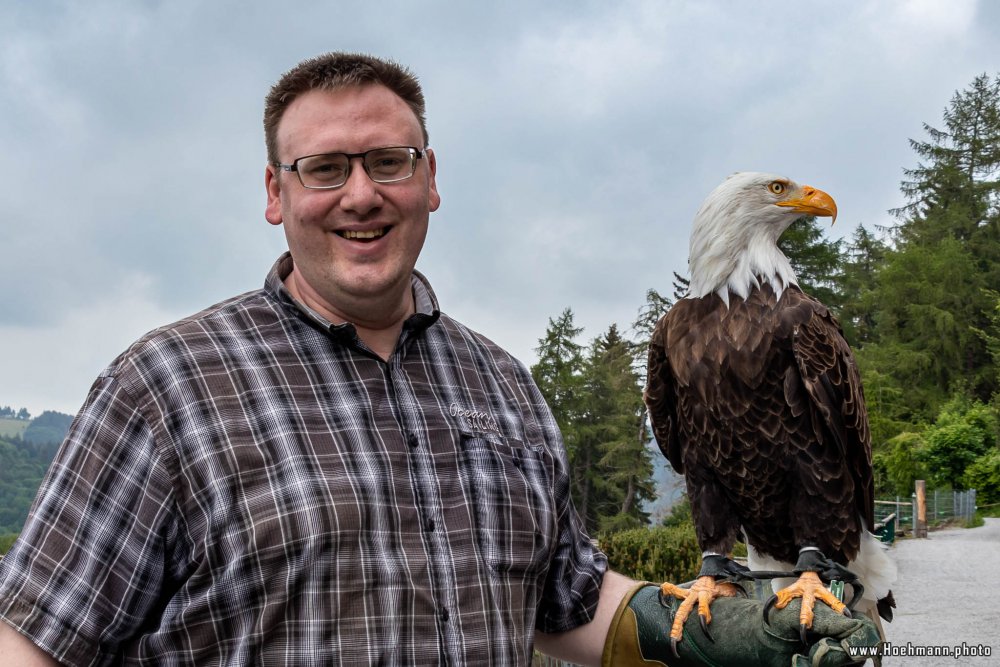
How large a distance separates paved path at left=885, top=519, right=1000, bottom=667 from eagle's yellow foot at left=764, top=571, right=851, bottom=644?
11.8ft

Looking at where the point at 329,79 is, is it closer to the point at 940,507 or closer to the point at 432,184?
the point at 432,184

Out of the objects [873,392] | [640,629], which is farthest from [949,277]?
[640,629]

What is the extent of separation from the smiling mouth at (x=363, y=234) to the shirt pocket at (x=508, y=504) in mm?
480

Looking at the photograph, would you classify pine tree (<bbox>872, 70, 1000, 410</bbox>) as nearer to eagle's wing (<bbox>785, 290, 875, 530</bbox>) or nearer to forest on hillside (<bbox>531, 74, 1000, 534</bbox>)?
forest on hillside (<bbox>531, 74, 1000, 534</bbox>)

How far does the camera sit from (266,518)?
5.59 feet

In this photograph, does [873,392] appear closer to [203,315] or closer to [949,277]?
[949,277]

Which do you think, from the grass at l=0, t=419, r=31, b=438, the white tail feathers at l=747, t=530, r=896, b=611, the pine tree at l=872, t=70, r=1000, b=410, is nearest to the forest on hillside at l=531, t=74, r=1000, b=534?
the pine tree at l=872, t=70, r=1000, b=410

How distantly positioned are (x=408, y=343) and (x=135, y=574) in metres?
0.76

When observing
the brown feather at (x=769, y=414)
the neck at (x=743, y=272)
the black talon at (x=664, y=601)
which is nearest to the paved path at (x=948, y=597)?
the brown feather at (x=769, y=414)

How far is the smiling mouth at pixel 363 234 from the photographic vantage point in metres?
1.90

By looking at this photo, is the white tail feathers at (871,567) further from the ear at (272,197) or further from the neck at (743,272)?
the ear at (272,197)

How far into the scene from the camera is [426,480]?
6.22ft

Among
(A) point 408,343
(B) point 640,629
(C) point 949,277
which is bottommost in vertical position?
(B) point 640,629

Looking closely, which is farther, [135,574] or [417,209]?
[417,209]
